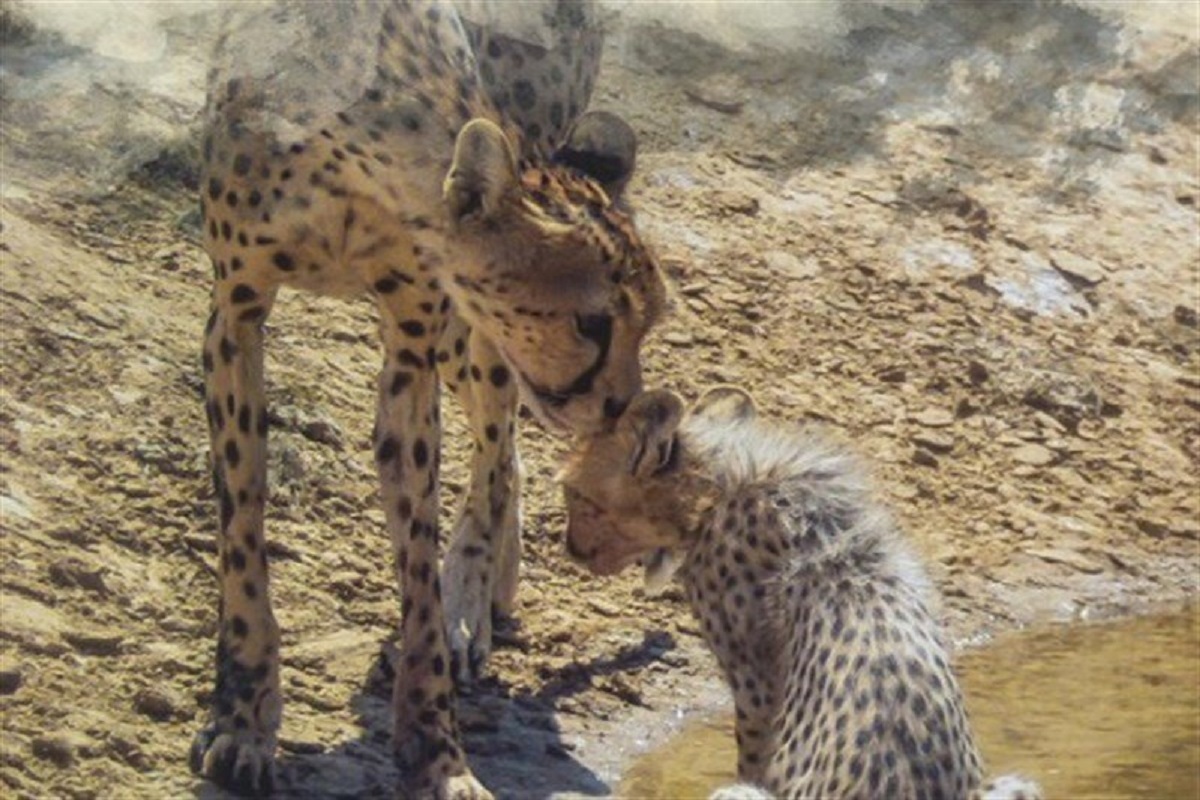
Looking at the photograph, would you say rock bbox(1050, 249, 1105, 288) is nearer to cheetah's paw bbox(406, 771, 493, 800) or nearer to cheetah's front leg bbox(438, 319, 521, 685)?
cheetah's front leg bbox(438, 319, 521, 685)

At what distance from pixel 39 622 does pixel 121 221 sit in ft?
6.84

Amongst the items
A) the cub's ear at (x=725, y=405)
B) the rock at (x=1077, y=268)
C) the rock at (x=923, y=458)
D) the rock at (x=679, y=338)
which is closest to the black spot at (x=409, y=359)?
the cub's ear at (x=725, y=405)

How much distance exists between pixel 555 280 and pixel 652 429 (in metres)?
0.37

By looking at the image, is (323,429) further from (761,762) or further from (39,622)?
(761,762)

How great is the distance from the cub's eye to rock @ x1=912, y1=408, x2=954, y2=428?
297cm

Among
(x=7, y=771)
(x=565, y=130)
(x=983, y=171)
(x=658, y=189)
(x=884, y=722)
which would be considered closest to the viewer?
(x=884, y=722)

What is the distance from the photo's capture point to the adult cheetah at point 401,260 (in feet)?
21.2

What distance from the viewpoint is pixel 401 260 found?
6598mm

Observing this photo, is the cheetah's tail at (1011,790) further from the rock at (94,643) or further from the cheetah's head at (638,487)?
the rock at (94,643)

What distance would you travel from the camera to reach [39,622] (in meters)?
6.84

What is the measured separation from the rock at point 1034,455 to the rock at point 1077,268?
0.92m

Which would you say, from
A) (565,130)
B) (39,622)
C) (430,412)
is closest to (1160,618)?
(565,130)

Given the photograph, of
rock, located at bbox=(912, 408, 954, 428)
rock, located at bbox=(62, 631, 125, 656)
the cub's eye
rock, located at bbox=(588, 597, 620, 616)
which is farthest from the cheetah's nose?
rock, located at bbox=(912, 408, 954, 428)

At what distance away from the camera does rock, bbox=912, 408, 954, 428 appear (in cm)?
940
